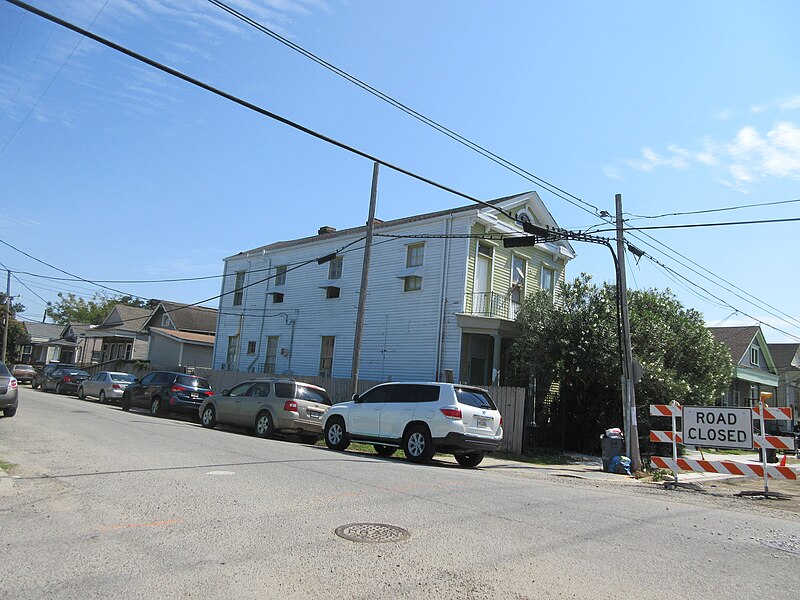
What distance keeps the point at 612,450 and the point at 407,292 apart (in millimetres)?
11213

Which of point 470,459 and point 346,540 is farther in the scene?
point 470,459

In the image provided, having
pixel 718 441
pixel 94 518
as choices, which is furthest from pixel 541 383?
pixel 94 518

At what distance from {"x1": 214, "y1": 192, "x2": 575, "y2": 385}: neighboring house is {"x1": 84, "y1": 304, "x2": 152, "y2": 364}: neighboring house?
19770 mm

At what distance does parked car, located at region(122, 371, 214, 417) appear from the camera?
828 inches

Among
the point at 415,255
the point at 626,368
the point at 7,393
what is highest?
the point at 415,255

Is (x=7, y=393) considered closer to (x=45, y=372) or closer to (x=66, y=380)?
(x=66, y=380)

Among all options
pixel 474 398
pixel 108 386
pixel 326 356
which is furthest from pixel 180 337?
pixel 474 398

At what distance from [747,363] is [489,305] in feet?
76.4

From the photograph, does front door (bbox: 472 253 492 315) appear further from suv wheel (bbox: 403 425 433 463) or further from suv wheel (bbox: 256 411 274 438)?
suv wheel (bbox: 403 425 433 463)

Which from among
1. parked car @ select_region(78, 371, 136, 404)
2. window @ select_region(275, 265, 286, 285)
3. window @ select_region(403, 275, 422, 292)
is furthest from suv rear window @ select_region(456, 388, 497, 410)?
parked car @ select_region(78, 371, 136, 404)

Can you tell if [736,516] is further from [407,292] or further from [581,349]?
[407,292]

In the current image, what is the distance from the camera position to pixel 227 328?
3312cm

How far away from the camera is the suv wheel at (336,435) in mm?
14422

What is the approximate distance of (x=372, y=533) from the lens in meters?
5.86
